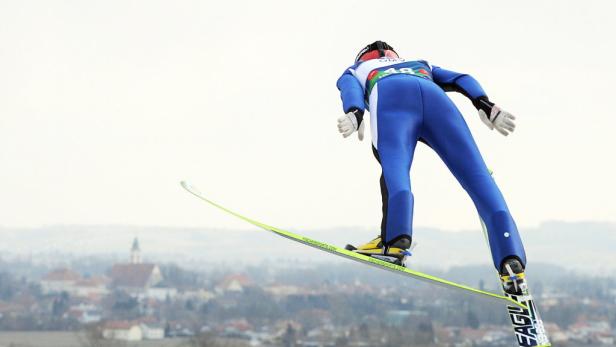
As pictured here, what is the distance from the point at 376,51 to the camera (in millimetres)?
9211

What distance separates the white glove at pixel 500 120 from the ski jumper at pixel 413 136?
0.27 meters

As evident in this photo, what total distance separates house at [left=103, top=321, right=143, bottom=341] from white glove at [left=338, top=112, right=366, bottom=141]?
4478 inches

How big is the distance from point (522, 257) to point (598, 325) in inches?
6263

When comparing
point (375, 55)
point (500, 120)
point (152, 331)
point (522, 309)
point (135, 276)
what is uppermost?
point (135, 276)

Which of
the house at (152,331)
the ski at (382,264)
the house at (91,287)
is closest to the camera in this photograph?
the ski at (382,264)

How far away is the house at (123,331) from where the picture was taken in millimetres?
121419

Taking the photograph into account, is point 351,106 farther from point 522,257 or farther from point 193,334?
point 193,334

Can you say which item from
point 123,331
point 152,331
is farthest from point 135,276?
point 123,331

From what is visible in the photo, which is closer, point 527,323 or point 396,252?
point 527,323

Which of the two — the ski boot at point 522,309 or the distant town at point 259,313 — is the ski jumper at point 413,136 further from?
the distant town at point 259,313

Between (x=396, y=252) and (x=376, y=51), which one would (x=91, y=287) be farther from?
(x=396, y=252)

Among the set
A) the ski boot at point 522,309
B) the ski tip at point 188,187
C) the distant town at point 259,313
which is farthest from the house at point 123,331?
the ski boot at point 522,309

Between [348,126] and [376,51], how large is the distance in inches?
48.6

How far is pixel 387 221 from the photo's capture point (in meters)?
8.23
